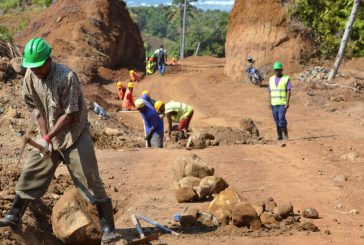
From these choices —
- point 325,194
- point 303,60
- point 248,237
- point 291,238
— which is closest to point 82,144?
point 248,237

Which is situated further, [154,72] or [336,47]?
[154,72]

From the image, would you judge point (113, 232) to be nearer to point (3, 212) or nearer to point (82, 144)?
point (82, 144)

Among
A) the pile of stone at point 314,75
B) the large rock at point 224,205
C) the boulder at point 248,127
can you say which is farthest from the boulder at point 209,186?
the pile of stone at point 314,75

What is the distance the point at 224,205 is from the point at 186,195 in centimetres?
59

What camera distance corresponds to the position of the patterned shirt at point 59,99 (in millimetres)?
4359

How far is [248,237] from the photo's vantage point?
520 centimetres

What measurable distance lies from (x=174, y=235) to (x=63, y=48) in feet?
70.0

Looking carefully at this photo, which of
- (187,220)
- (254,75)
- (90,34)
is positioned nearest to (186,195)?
(187,220)

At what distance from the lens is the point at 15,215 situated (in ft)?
15.1

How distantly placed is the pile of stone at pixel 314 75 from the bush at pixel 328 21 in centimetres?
166

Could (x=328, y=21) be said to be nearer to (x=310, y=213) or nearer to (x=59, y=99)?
(x=310, y=213)

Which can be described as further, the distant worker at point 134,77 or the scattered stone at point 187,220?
the distant worker at point 134,77

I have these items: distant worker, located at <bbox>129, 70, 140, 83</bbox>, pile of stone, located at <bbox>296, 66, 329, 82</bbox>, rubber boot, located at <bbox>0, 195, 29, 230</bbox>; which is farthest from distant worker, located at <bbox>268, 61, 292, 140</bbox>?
distant worker, located at <bbox>129, 70, 140, 83</bbox>

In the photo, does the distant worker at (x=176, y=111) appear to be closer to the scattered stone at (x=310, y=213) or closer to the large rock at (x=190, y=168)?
the large rock at (x=190, y=168)
